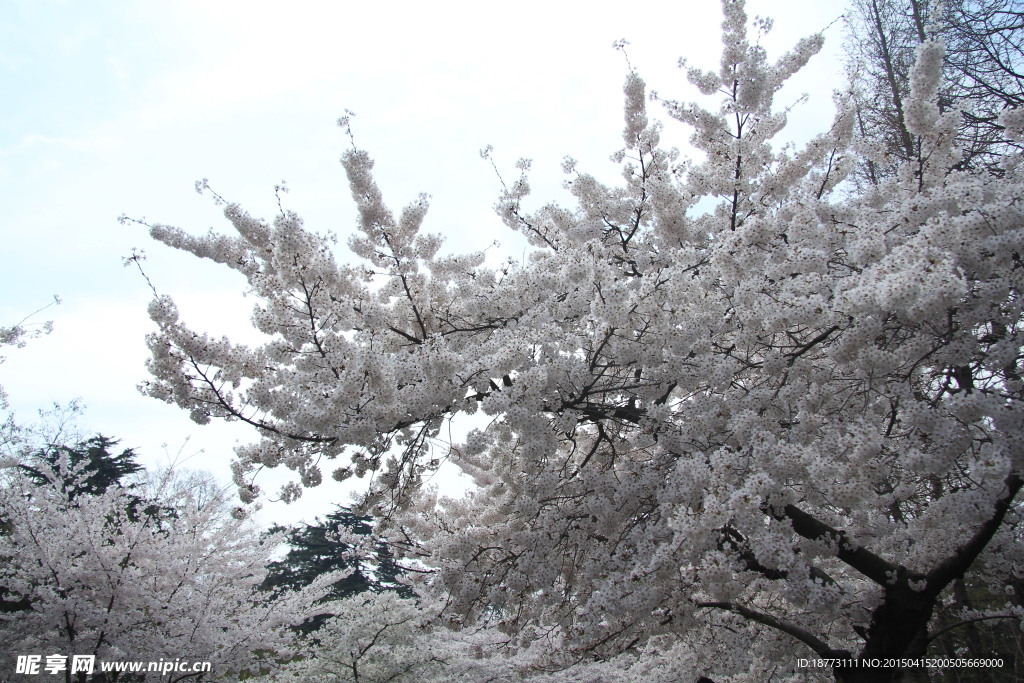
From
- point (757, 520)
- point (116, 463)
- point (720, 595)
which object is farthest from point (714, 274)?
point (116, 463)

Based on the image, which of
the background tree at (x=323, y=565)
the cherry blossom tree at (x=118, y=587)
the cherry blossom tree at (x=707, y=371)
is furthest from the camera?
the background tree at (x=323, y=565)

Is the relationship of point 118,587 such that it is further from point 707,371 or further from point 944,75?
point 944,75

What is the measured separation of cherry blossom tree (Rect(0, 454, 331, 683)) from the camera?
723 cm

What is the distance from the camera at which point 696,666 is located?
7.05 metres

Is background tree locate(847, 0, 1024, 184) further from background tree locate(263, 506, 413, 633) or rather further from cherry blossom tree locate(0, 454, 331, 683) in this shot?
background tree locate(263, 506, 413, 633)

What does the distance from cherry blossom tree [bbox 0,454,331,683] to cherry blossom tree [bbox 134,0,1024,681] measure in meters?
4.22

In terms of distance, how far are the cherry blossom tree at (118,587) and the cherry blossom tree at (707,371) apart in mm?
4218

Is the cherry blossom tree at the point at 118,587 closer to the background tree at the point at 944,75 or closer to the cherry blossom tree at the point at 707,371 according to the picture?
the cherry blossom tree at the point at 707,371

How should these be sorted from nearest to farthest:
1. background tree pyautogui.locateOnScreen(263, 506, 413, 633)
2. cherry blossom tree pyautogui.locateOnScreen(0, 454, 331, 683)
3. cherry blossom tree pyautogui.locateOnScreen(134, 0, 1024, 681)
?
cherry blossom tree pyautogui.locateOnScreen(134, 0, 1024, 681) < cherry blossom tree pyautogui.locateOnScreen(0, 454, 331, 683) < background tree pyautogui.locateOnScreen(263, 506, 413, 633)

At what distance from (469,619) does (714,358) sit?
3776mm

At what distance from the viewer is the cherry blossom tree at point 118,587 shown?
285 inches

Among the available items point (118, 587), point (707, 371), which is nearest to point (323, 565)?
point (118, 587)

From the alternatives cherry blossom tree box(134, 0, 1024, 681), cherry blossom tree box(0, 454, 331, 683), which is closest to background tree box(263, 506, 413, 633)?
cherry blossom tree box(0, 454, 331, 683)

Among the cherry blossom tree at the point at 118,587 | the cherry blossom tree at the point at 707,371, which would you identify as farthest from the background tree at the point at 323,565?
the cherry blossom tree at the point at 707,371
